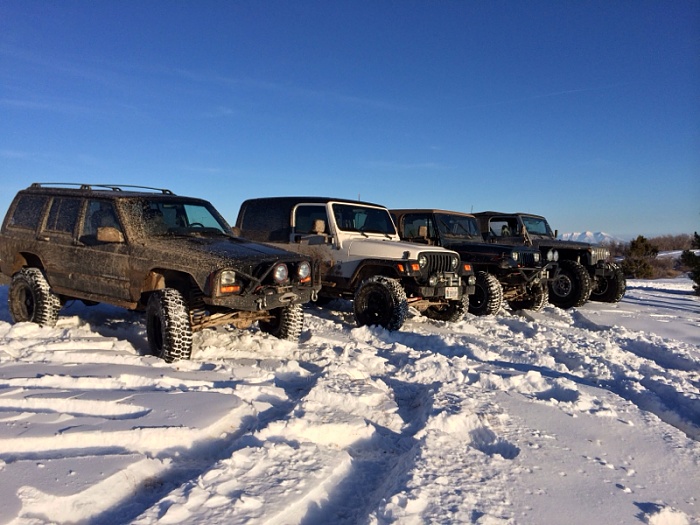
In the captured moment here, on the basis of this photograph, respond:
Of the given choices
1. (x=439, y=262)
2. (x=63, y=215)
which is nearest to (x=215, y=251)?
(x=63, y=215)

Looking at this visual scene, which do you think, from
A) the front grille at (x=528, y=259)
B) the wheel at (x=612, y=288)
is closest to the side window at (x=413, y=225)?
the front grille at (x=528, y=259)

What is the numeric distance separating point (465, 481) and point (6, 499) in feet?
6.89

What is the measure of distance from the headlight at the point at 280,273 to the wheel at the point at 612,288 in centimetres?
856

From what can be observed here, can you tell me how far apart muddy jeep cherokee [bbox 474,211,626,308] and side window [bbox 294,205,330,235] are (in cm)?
489

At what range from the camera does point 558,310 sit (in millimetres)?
9211

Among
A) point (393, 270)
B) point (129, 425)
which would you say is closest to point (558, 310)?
point (393, 270)

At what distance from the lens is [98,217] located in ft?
18.1

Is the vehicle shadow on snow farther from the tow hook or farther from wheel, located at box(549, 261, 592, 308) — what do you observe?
wheel, located at box(549, 261, 592, 308)

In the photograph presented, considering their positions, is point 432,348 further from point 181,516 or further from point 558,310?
point 558,310

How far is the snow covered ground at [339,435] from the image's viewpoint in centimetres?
220

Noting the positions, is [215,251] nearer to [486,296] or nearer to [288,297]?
[288,297]

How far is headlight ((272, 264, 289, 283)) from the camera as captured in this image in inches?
196

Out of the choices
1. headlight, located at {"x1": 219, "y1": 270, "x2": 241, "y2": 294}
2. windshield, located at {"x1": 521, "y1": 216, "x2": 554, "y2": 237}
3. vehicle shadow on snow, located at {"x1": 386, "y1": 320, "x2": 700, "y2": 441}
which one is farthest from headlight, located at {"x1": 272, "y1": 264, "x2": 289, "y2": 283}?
windshield, located at {"x1": 521, "y1": 216, "x2": 554, "y2": 237}

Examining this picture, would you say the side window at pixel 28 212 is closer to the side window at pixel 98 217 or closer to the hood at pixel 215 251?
the side window at pixel 98 217
